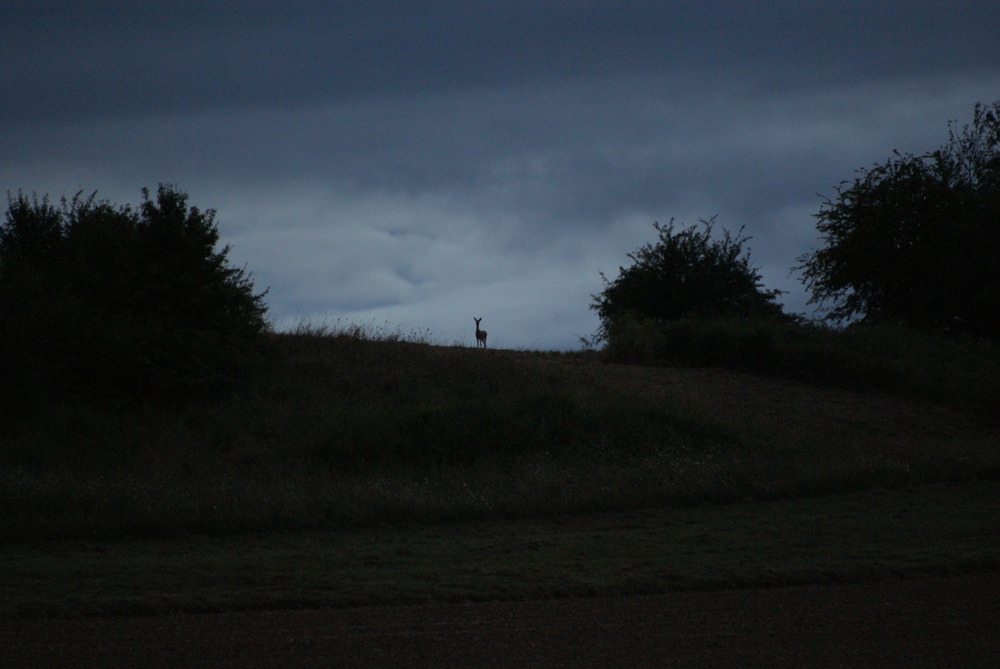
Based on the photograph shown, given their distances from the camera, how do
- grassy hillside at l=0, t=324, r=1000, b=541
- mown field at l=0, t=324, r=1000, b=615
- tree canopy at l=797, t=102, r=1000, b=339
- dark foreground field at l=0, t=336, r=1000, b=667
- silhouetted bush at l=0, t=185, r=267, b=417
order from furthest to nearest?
1. tree canopy at l=797, t=102, r=1000, b=339
2. silhouetted bush at l=0, t=185, r=267, b=417
3. grassy hillside at l=0, t=324, r=1000, b=541
4. mown field at l=0, t=324, r=1000, b=615
5. dark foreground field at l=0, t=336, r=1000, b=667

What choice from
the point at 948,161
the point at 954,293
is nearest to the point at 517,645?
the point at 954,293

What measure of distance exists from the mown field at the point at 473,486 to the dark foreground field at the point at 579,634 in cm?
62

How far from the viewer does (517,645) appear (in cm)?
860

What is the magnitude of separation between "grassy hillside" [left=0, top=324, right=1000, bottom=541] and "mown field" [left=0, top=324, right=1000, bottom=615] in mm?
68

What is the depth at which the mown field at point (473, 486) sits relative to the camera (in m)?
11.3

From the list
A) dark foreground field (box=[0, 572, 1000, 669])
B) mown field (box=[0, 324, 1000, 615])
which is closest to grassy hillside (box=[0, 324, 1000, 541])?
mown field (box=[0, 324, 1000, 615])

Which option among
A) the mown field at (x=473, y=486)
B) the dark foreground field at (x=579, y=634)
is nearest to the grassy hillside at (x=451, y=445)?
the mown field at (x=473, y=486)

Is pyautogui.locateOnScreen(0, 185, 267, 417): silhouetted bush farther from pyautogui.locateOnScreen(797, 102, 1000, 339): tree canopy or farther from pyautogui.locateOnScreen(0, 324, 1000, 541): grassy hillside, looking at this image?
pyautogui.locateOnScreen(797, 102, 1000, 339): tree canopy

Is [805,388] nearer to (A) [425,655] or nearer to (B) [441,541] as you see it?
(B) [441,541]

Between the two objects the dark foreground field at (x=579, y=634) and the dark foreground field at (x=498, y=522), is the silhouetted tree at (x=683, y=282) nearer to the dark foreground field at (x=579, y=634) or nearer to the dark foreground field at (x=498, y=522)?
the dark foreground field at (x=498, y=522)

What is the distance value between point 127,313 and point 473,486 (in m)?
12.2

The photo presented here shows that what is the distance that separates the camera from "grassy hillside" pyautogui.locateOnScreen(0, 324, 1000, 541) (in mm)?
15680

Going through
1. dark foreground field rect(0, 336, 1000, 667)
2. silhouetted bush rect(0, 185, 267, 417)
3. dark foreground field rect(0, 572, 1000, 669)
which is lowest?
dark foreground field rect(0, 572, 1000, 669)

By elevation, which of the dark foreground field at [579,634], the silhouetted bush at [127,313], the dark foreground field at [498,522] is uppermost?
the silhouetted bush at [127,313]
